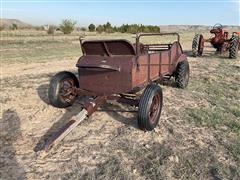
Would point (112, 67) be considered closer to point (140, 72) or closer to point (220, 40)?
point (140, 72)

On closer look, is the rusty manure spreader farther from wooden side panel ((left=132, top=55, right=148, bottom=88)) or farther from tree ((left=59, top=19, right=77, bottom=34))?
tree ((left=59, top=19, right=77, bottom=34))

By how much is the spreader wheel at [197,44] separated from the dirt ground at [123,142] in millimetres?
7086

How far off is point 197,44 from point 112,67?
10.2 m

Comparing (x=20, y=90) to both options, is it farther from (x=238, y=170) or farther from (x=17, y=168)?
(x=238, y=170)

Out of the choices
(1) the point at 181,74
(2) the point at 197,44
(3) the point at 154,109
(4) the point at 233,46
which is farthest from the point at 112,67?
(2) the point at 197,44

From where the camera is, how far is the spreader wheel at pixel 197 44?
1365cm

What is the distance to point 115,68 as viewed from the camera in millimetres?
4762

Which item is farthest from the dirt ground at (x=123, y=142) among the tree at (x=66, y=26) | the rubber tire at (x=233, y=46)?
the tree at (x=66, y=26)

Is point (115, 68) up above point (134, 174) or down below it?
above

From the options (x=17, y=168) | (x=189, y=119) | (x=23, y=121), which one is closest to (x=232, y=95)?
(x=189, y=119)

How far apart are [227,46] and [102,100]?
1040 centimetres

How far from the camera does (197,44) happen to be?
Answer: 14055 mm

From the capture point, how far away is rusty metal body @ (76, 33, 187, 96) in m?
4.80

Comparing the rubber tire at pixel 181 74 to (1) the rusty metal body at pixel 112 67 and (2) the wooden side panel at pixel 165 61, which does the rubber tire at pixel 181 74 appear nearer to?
(2) the wooden side panel at pixel 165 61
